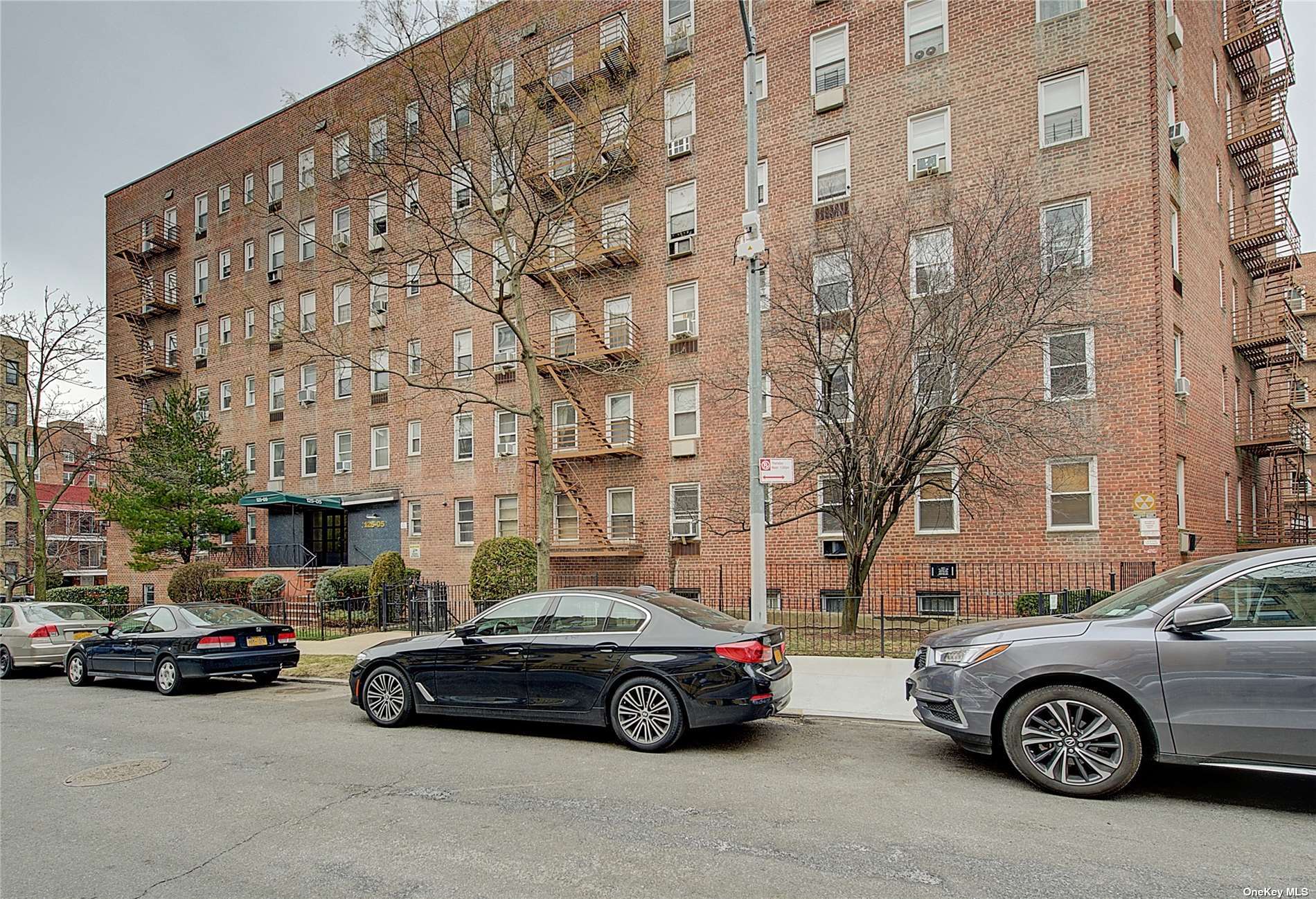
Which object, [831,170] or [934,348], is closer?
[934,348]

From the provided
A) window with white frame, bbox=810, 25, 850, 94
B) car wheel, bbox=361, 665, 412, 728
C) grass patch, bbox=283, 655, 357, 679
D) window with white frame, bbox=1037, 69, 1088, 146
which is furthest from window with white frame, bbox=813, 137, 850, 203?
car wheel, bbox=361, 665, 412, 728

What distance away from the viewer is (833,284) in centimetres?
1470

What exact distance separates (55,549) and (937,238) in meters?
58.0

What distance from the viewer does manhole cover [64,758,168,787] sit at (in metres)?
6.35

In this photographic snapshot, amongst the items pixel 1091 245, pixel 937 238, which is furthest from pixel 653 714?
pixel 1091 245

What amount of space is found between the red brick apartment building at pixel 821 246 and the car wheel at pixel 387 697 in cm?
871

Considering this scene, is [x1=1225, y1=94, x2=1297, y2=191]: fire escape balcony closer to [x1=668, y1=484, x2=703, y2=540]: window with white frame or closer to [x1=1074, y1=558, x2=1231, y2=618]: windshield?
[x1=668, y1=484, x2=703, y2=540]: window with white frame

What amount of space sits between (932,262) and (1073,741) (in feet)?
33.0

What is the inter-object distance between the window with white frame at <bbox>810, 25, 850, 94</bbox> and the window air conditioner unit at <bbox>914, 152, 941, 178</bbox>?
2.96 meters

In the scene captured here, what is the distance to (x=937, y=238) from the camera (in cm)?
1456

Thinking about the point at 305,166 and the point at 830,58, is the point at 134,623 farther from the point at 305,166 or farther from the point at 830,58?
the point at 305,166

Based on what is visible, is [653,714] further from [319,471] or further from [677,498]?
[319,471]

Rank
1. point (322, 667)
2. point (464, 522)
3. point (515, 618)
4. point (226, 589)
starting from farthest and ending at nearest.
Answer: point (464, 522) < point (226, 589) < point (322, 667) < point (515, 618)

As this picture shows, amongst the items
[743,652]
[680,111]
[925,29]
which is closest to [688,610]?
[743,652]
